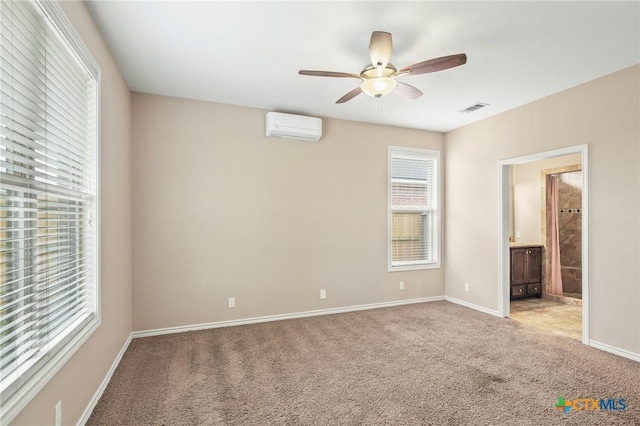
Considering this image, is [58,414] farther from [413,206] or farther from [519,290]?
[519,290]

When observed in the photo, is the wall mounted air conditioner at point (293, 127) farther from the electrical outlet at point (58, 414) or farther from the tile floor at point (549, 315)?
the tile floor at point (549, 315)

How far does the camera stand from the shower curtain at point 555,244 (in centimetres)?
547

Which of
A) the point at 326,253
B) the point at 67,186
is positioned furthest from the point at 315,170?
the point at 67,186

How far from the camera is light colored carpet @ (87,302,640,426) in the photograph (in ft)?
7.30

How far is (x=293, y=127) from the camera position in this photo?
4.20m

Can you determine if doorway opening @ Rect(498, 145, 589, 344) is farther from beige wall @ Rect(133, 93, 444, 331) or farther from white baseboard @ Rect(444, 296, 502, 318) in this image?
beige wall @ Rect(133, 93, 444, 331)

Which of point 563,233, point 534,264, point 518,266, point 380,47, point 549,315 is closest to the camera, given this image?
point 380,47

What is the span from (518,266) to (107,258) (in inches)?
224

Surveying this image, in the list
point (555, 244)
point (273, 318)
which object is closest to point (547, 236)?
point (555, 244)

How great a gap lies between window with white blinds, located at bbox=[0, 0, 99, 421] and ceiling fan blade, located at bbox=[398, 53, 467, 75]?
2165 mm

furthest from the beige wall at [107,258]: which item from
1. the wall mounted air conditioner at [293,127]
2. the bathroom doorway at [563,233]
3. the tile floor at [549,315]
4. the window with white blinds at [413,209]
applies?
the bathroom doorway at [563,233]

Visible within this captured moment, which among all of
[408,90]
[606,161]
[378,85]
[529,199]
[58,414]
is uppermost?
[408,90]

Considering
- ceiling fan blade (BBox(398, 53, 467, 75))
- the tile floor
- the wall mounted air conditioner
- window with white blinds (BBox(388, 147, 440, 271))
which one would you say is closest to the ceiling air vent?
window with white blinds (BBox(388, 147, 440, 271))

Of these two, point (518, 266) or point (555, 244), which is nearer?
point (518, 266)
